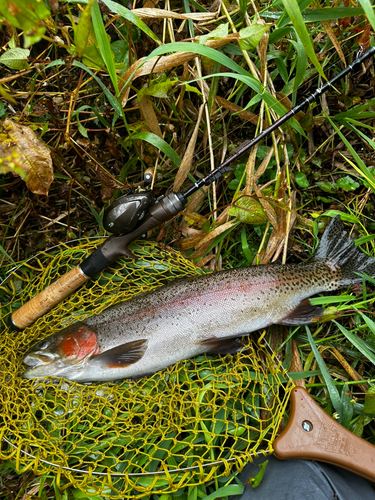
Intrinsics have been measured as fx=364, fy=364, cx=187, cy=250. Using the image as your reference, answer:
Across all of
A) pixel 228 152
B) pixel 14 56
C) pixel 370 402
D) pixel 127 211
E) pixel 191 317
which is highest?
pixel 14 56

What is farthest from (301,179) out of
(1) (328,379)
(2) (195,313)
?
(1) (328,379)

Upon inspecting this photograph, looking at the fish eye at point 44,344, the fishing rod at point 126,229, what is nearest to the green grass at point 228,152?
the fishing rod at point 126,229

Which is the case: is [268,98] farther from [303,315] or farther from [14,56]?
[14,56]

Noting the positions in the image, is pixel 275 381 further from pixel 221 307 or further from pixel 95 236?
pixel 95 236

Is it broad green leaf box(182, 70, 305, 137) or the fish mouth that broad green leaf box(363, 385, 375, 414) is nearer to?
broad green leaf box(182, 70, 305, 137)

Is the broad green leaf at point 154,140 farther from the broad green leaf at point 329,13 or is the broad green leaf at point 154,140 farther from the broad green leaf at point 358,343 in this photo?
the broad green leaf at point 358,343

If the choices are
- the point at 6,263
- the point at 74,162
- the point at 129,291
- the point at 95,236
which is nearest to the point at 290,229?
the point at 129,291

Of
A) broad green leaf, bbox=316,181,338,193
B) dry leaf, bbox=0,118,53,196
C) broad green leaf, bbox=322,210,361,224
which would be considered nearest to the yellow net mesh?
dry leaf, bbox=0,118,53,196
